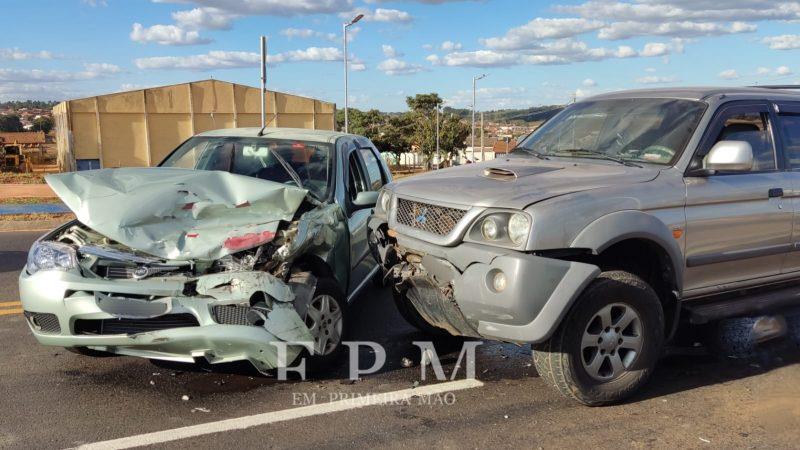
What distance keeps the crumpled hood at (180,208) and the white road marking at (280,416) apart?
0.99 metres

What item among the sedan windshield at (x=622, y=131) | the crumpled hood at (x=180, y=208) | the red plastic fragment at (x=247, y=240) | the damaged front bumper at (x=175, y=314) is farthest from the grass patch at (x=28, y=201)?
the sedan windshield at (x=622, y=131)

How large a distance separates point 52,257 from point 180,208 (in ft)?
2.69

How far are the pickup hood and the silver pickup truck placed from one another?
0.04ft

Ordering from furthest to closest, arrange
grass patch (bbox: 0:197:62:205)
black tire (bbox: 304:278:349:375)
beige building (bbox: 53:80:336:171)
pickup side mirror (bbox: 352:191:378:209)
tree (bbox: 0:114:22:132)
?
tree (bbox: 0:114:22:132), beige building (bbox: 53:80:336:171), grass patch (bbox: 0:197:62:205), pickup side mirror (bbox: 352:191:378:209), black tire (bbox: 304:278:349:375)

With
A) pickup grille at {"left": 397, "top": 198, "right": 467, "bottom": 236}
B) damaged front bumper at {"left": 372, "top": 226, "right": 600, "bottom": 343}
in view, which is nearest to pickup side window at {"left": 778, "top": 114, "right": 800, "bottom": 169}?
damaged front bumper at {"left": 372, "top": 226, "right": 600, "bottom": 343}

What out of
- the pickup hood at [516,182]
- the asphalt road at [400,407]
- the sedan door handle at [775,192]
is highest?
the pickup hood at [516,182]

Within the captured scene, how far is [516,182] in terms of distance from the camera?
4027 mm

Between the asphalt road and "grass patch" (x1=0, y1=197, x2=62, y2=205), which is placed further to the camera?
"grass patch" (x1=0, y1=197, x2=62, y2=205)

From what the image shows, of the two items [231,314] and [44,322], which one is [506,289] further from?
[44,322]

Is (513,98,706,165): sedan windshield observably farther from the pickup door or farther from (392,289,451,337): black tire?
(392,289,451,337): black tire

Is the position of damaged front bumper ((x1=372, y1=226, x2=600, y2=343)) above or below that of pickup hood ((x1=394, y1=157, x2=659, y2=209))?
below

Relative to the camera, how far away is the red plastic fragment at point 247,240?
4020mm

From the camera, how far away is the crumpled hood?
4.04 m

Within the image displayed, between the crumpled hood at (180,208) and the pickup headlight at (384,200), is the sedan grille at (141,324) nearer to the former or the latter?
the crumpled hood at (180,208)
